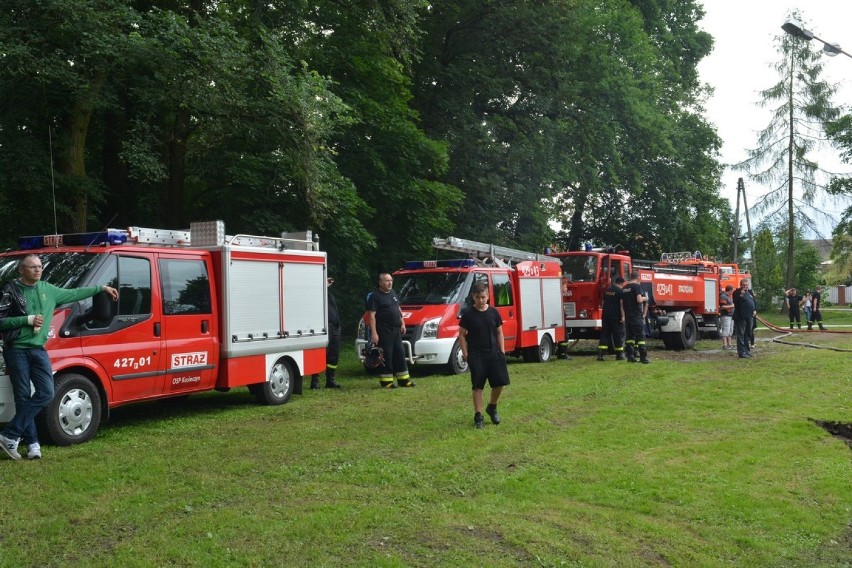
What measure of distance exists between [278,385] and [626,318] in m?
9.18

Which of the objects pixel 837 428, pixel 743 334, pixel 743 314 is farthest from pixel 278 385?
pixel 743 334

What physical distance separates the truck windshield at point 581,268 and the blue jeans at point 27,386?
15.8 meters

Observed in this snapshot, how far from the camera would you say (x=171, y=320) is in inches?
412

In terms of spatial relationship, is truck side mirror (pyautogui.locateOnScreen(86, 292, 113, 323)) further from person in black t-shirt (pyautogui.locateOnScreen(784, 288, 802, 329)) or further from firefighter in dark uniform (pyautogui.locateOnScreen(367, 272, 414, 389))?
person in black t-shirt (pyautogui.locateOnScreen(784, 288, 802, 329))

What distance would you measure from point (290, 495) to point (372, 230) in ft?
56.9

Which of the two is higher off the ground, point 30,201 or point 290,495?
point 30,201

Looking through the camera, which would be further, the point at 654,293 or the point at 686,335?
the point at 686,335

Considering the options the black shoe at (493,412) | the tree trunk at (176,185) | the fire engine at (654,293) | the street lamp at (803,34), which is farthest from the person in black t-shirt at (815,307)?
the black shoe at (493,412)

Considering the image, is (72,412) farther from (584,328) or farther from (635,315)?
(584,328)

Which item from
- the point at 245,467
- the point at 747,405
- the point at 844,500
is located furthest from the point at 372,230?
the point at 844,500

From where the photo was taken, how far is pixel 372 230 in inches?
941

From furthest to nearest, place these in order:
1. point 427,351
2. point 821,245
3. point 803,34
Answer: point 821,245 → point 427,351 → point 803,34

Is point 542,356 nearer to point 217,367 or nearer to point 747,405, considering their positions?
point 747,405

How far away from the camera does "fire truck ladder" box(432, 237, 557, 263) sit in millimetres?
17859
